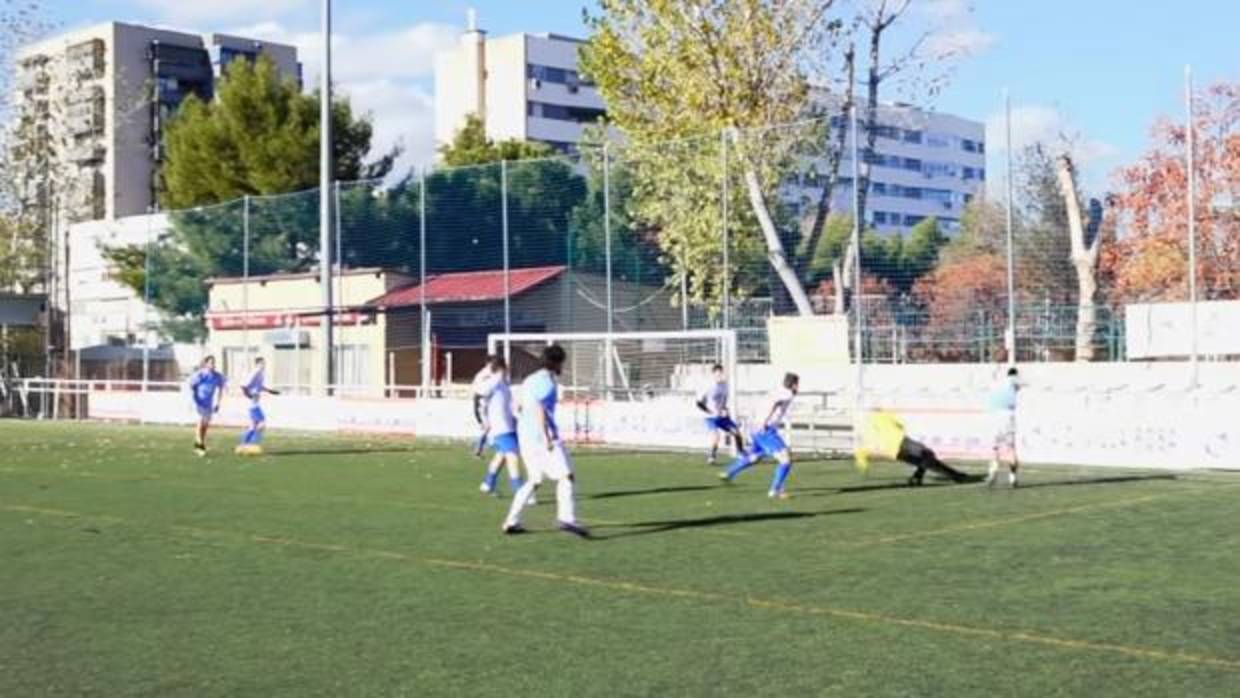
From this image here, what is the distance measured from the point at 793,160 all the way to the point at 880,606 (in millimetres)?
21901

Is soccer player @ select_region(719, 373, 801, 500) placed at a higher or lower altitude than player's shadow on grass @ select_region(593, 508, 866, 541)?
higher

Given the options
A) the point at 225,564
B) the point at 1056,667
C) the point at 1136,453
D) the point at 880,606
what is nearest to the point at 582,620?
the point at 880,606

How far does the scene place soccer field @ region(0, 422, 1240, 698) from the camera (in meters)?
8.73

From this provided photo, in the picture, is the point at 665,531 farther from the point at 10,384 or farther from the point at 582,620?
the point at 10,384

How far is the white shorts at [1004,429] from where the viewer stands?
69.3ft

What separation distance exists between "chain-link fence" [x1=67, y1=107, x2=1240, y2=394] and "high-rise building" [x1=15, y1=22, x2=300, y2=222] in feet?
127

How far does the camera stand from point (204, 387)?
95.9 feet

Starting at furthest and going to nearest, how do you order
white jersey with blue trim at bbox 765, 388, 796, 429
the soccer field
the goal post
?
1. the goal post
2. white jersey with blue trim at bbox 765, 388, 796, 429
3. the soccer field

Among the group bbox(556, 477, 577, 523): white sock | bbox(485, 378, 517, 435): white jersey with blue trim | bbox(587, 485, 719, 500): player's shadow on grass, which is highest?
bbox(485, 378, 517, 435): white jersey with blue trim

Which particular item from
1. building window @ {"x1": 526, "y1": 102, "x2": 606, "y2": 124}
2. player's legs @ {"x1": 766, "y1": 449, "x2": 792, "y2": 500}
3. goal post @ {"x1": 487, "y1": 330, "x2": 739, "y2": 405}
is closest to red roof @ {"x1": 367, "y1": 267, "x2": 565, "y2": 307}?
goal post @ {"x1": 487, "y1": 330, "x2": 739, "y2": 405}

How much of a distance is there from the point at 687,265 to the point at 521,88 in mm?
75564

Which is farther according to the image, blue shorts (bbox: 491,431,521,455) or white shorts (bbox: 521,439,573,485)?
blue shorts (bbox: 491,431,521,455)

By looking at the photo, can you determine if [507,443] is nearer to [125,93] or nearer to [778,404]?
[778,404]

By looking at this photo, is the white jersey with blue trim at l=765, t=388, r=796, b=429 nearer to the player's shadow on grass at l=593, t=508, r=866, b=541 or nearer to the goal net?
the player's shadow on grass at l=593, t=508, r=866, b=541
